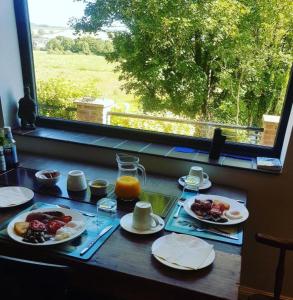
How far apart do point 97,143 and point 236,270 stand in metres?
1.16

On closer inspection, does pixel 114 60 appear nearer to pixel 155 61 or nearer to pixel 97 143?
pixel 155 61

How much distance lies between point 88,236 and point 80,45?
4.45 ft

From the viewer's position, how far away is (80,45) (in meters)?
1.91

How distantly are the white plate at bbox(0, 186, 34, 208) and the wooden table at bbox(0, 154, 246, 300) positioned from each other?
0.25 metres

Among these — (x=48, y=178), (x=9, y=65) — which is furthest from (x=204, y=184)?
(x=9, y=65)

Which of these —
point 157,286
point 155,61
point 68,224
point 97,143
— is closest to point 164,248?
point 157,286

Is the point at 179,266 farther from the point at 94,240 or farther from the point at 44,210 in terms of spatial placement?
the point at 44,210

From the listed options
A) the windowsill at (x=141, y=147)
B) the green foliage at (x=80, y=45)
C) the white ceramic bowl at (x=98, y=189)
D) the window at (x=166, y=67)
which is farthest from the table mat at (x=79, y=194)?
the green foliage at (x=80, y=45)

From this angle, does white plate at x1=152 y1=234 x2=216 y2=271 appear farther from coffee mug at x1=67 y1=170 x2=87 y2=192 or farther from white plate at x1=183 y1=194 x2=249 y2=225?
coffee mug at x1=67 y1=170 x2=87 y2=192

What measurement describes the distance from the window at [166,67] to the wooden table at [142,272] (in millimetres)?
950

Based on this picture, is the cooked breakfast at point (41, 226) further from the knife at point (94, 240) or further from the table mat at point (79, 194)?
the table mat at point (79, 194)

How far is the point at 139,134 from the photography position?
1897 millimetres

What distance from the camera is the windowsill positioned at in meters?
1.58

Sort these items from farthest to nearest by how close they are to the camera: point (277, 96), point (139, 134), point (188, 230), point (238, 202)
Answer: point (139, 134)
point (277, 96)
point (238, 202)
point (188, 230)
